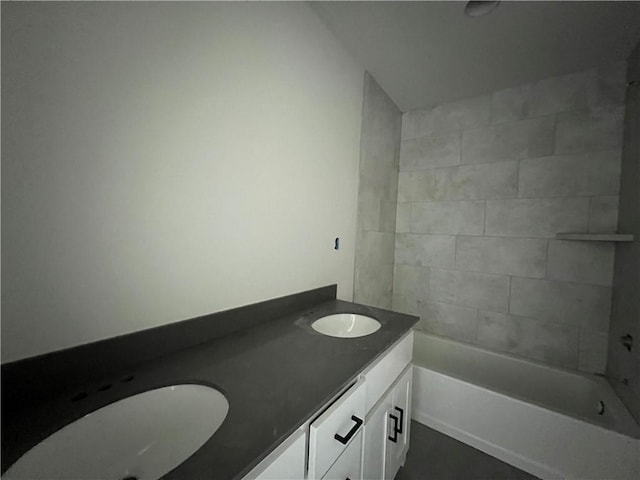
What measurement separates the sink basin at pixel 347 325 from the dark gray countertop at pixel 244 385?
18 cm

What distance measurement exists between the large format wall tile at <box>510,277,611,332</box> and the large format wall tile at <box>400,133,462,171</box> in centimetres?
112

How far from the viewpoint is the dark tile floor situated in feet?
4.24

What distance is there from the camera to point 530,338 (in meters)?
1.75

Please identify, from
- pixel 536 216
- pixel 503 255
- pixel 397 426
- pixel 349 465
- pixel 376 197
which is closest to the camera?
pixel 349 465

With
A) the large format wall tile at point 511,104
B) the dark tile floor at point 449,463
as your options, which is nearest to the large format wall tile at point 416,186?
the large format wall tile at point 511,104

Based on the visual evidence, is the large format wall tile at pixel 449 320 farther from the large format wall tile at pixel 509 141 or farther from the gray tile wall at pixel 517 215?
the large format wall tile at pixel 509 141

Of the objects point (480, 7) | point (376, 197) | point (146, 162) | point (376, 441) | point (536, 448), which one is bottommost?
point (536, 448)

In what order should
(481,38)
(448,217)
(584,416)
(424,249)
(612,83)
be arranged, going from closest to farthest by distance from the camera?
1. (584,416)
2. (481,38)
3. (612,83)
4. (448,217)
5. (424,249)

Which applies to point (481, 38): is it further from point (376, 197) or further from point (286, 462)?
point (286, 462)

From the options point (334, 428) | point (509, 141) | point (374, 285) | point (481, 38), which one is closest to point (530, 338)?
point (374, 285)

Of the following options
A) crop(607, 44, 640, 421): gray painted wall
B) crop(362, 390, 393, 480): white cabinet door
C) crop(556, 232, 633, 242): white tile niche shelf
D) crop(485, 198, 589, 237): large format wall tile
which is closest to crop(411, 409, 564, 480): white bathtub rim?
crop(607, 44, 640, 421): gray painted wall

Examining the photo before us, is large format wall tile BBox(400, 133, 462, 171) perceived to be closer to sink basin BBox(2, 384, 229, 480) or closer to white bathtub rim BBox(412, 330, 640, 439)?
white bathtub rim BBox(412, 330, 640, 439)

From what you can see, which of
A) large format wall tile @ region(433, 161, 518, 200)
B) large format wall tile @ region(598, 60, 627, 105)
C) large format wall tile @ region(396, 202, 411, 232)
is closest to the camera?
large format wall tile @ region(598, 60, 627, 105)

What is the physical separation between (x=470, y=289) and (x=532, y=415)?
0.88 metres
